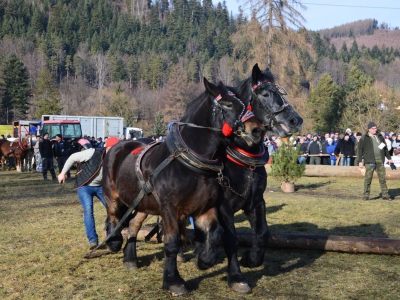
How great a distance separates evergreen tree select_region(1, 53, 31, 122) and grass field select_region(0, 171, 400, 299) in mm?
64397

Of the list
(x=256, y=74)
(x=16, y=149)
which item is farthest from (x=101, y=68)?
(x=256, y=74)

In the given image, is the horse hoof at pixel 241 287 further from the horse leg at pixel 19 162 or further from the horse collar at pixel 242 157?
the horse leg at pixel 19 162

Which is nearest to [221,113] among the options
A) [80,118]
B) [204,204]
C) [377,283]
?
[204,204]

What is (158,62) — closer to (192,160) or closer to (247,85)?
(247,85)

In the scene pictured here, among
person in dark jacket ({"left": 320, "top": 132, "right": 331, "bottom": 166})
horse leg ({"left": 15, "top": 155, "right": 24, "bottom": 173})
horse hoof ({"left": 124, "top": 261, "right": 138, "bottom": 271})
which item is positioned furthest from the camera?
horse leg ({"left": 15, "top": 155, "right": 24, "bottom": 173})

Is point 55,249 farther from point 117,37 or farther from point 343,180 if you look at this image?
point 117,37

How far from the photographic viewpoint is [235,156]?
6523mm

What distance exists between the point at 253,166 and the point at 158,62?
118140 mm

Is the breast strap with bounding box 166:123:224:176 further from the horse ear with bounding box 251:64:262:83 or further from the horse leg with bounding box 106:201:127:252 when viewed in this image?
the horse leg with bounding box 106:201:127:252

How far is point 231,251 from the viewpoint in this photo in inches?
244

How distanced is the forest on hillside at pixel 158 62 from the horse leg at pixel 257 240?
77.5 feet

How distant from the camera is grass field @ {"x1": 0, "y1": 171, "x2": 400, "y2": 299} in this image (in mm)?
6051

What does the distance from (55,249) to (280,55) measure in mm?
24455

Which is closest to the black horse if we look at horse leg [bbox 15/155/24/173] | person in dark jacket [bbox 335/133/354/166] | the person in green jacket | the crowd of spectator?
the person in green jacket
